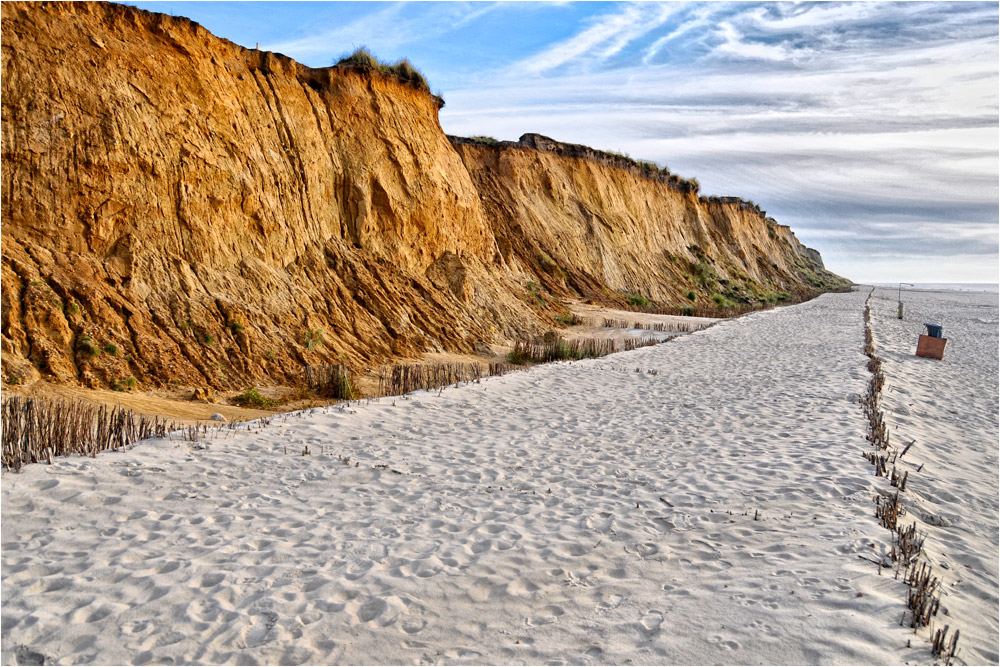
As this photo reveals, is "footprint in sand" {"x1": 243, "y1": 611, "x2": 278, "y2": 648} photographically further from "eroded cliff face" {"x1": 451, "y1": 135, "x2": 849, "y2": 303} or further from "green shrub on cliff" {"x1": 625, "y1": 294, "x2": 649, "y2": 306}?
"green shrub on cliff" {"x1": 625, "y1": 294, "x2": 649, "y2": 306}

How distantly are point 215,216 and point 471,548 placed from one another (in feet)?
36.3

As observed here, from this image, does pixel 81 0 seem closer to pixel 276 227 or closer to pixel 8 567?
pixel 276 227

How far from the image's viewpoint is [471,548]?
5.00m

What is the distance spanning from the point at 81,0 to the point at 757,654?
15.7m

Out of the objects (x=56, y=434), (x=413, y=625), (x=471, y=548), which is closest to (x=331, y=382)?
(x=56, y=434)

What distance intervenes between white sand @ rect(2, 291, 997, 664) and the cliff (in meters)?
4.60

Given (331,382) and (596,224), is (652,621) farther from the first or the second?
(596,224)

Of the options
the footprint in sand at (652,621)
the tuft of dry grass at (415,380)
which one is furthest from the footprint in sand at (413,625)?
the tuft of dry grass at (415,380)

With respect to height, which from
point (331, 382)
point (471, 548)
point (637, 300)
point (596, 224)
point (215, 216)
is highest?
point (596, 224)

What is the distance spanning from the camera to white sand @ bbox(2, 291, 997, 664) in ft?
12.2

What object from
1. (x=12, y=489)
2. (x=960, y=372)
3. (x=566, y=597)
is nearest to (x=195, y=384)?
(x=12, y=489)

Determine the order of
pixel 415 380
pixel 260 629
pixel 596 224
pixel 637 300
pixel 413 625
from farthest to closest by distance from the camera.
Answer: pixel 596 224 < pixel 637 300 < pixel 415 380 < pixel 413 625 < pixel 260 629

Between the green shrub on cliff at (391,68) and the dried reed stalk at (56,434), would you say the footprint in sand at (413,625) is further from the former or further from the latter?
the green shrub on cliff at (391,68)

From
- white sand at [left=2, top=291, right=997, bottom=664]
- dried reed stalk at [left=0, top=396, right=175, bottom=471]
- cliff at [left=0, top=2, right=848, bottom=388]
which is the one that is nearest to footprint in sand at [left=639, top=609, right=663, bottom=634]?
white sand at [left=2, top=291, right=997, bottom=664]
